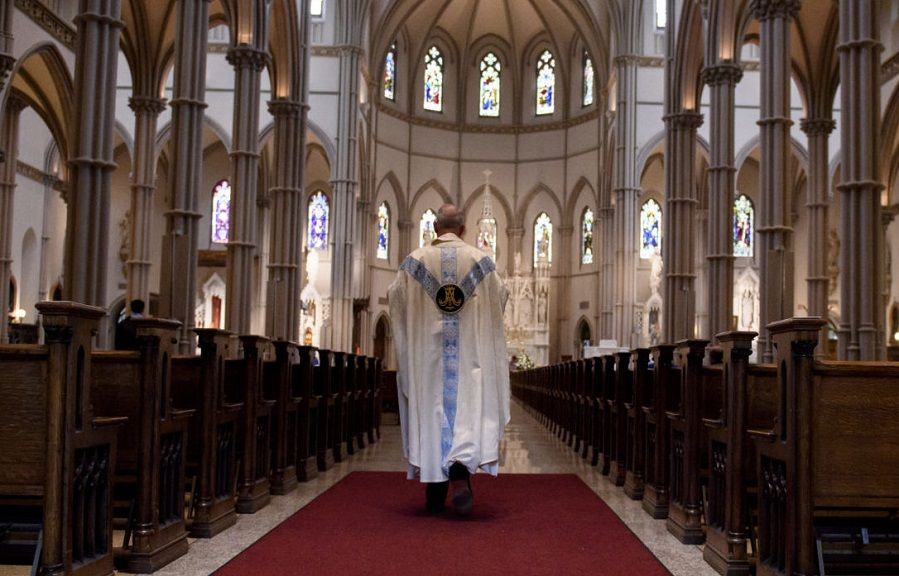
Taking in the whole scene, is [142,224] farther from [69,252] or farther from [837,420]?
[837,420]

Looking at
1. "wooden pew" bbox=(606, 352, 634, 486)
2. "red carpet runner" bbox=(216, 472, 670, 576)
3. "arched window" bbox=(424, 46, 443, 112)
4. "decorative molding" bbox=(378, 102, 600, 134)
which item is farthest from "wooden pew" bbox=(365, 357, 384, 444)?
"arched window" bbox=(424, 46, 443, 112)

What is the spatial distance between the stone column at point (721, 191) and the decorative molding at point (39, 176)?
672 inches

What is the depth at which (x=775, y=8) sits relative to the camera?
1334 cm

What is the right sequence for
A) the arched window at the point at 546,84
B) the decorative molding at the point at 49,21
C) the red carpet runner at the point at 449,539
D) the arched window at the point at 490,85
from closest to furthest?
the red carpet runner at the point at 449,539 < the decorative molding at the point at 49,21 < the arched window at the point at 546,84 < the arched window at the point at 490,85

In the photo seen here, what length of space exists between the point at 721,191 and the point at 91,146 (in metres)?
10.3

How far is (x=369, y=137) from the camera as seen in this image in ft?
109

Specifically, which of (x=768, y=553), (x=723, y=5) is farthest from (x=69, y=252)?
(x=723, y=5)

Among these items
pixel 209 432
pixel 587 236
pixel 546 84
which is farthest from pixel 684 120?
pixel 546 84

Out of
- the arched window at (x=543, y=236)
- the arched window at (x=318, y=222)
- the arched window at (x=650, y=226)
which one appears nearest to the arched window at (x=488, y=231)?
the arched window at (x=543, y=236)

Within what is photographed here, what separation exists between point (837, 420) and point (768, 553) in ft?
2.46

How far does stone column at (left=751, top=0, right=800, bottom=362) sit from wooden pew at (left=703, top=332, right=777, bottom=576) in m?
8.12

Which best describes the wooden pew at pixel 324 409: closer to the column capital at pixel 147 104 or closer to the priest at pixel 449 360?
the priest at pixel 449 360

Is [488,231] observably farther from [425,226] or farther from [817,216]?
[817,216]

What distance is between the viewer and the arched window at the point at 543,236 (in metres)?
37.1
